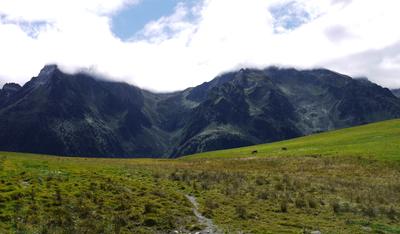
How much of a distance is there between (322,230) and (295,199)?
11.2 meters

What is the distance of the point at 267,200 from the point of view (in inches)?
1523

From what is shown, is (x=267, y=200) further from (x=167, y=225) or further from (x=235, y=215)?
(x=167, y=225)

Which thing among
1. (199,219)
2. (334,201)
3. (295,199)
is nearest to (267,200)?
(295,199)

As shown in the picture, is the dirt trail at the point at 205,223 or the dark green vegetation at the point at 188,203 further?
the dark green vegetation at the point at 188,203

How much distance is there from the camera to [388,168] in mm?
60500

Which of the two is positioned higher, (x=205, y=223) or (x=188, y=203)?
(x=188, y=203)

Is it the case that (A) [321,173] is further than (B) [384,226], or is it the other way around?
(A) [321,173]

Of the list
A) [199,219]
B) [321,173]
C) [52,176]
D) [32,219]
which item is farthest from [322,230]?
[321,173]

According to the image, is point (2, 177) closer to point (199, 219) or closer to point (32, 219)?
point (32, 219)

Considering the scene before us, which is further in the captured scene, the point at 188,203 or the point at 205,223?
the point at 188,203

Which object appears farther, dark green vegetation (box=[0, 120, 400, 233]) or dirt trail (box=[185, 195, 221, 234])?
dark green vegetation (box=[0, 120, 400, 233])

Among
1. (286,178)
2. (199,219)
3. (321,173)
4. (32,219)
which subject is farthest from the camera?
(321,173)

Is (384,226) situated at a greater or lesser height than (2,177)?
lesser

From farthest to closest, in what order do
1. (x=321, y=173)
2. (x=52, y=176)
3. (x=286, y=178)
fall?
1. (x=321, y=173)
2. (x=286, y=178)
3. (x=52, y=176)
